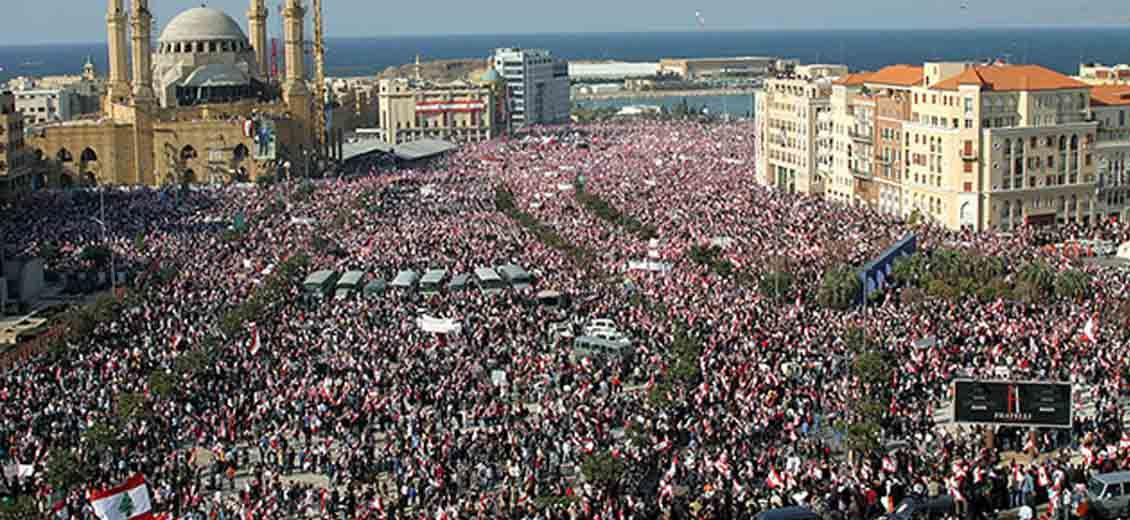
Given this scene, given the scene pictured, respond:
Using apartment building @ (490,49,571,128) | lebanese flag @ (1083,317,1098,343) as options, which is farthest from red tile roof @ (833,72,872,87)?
apartment building @ (490,49,571,128)

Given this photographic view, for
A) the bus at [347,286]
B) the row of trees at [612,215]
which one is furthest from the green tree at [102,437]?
the row of trees at [612,215]

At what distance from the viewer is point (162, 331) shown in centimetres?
4275

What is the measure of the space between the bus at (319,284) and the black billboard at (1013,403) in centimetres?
2408

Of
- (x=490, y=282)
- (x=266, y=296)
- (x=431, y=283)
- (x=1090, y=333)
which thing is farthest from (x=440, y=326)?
(x=1090, y=333)

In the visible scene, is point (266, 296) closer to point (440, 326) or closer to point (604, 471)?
point (440, 326)

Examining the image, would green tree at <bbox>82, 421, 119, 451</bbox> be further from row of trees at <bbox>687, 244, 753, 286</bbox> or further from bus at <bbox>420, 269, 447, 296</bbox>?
row of trees at <bbox>687, 244, 753, 286</bbox>

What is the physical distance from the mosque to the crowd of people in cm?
3152

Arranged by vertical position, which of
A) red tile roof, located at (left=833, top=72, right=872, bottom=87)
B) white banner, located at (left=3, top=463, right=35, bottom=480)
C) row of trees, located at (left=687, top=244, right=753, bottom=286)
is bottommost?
white banner, located at (left=3, top=463, right=35, bottom=480)

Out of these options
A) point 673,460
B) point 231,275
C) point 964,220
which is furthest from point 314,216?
point 673,460

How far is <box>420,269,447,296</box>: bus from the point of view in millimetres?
48344

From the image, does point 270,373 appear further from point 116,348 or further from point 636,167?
point 636,167

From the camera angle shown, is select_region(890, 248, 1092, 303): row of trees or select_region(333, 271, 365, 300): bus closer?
select_region(890, 248, 1092, 303): row of trees

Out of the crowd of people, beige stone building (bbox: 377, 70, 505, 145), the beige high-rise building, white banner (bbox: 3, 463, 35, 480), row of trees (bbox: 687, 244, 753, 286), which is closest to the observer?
the crowd of people

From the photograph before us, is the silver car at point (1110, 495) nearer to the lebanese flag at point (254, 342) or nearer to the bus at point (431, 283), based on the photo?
the lebanese flag at point (254, 342)
